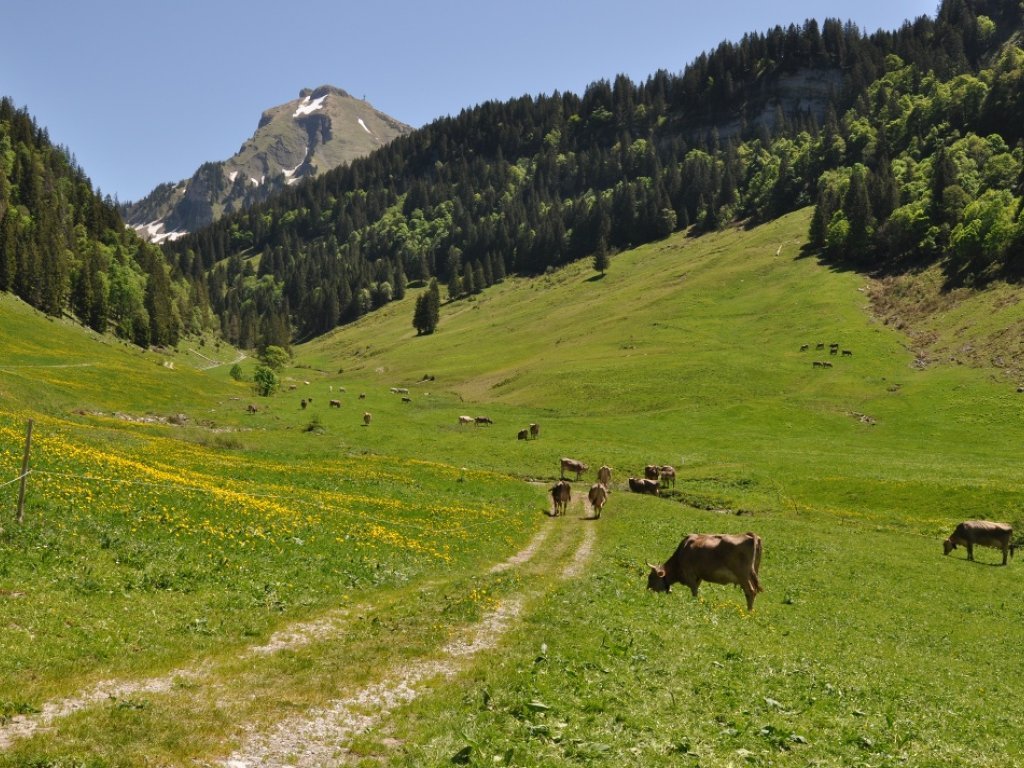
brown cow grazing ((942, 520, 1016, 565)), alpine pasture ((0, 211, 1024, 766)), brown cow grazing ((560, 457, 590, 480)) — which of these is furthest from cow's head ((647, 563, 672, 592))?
brown cow grazing ((560, 457, 590, 480))

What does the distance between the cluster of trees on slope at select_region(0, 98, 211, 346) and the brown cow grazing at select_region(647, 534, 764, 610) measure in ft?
449

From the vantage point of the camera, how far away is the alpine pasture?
432 inches

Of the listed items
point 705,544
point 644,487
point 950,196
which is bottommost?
point 644,487

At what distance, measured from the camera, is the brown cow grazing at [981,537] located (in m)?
37.2

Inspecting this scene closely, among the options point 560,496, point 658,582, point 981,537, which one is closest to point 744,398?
point 981,537

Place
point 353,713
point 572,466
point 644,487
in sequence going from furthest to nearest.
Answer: point 572,466, point 644,487, point 353,713

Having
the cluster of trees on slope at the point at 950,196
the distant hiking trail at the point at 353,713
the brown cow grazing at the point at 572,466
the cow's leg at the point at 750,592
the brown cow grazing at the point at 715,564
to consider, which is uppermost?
the cluster of trees on slope at the point at 950,196

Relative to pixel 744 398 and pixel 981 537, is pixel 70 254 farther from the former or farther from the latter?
pixel 981 537

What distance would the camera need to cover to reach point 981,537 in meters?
37.6

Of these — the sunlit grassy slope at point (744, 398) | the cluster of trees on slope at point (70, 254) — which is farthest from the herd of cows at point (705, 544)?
the cluster of trees on slope at point (70, 254)

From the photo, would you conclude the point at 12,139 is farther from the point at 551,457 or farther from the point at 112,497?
the point at 112,497

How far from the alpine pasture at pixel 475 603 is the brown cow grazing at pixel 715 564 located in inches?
28.0

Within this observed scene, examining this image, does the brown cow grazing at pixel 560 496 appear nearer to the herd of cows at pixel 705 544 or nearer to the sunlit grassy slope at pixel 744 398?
the herd of cows at pixel 705 544

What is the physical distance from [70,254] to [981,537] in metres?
167
